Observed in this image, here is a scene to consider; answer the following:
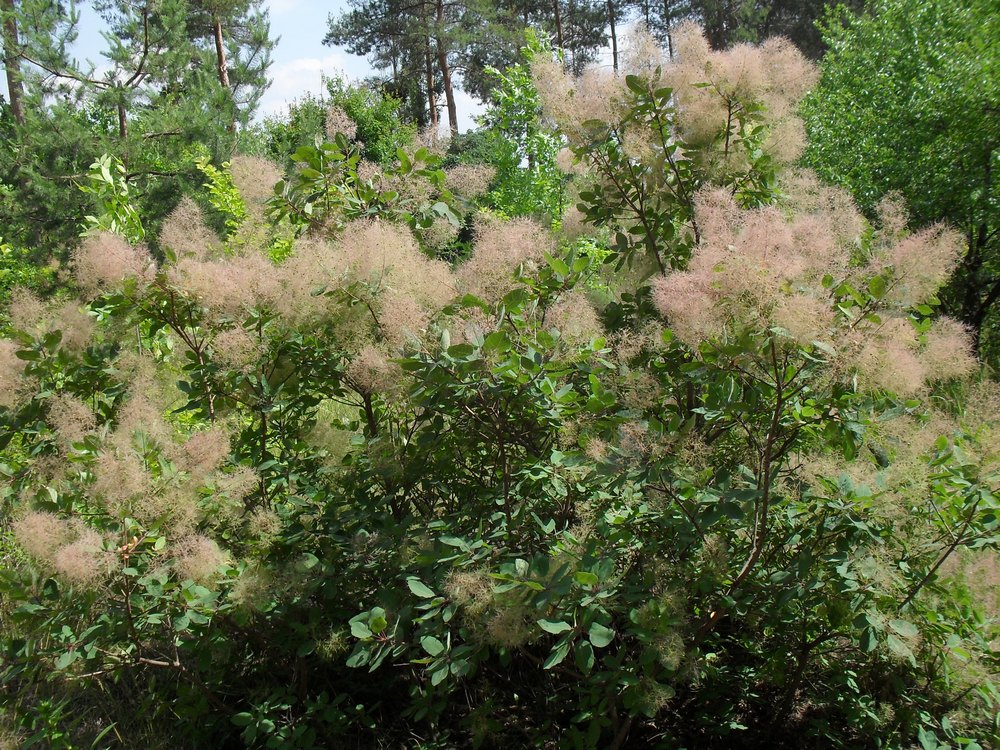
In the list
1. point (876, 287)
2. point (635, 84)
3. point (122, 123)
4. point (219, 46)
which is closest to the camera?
point (876, 287)

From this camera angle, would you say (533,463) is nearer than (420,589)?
No

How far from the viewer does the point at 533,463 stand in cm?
234

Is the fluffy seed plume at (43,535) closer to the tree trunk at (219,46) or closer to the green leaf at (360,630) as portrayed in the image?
the green leaf at (360,630)

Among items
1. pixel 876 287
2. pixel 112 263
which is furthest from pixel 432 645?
pixel 112 263

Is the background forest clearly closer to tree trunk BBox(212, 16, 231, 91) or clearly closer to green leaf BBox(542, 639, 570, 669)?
green leaf BBox(542, 639, 570, 669)

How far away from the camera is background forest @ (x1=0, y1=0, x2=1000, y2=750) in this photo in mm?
2076

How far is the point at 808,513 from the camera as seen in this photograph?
2424mm

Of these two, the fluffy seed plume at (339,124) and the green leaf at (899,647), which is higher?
the fluffy seed plume at (339,124)

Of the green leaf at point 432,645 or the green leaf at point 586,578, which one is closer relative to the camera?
the green leaf at point 586,578

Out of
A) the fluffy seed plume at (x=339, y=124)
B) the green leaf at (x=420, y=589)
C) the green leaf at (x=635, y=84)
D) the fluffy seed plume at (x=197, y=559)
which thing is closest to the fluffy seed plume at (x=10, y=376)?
the fluffy seed plume at (x=197, y=559)

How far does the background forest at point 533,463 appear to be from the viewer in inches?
81.7

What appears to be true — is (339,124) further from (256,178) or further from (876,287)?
(876,287)

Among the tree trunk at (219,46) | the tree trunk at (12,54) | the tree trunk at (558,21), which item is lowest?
the tree trunk at (12,54)

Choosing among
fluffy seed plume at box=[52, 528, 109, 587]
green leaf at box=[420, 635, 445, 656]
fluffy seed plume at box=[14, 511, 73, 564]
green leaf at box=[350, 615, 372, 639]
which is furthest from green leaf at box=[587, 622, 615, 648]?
fluffy seed plume at box=[14, 511, 73, 564]
